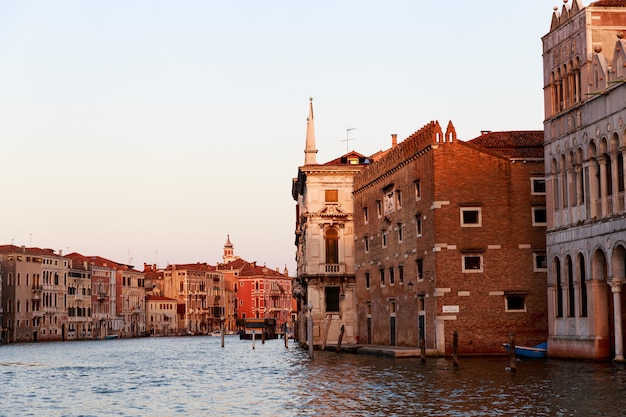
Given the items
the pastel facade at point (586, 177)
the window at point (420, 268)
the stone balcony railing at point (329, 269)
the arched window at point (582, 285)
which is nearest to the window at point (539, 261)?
the pastel facade at point (586, 177)

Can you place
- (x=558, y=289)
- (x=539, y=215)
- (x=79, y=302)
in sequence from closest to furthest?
1. (x=558, y=289)
2. (x=539, y=215)
3. (x=79, y=302)

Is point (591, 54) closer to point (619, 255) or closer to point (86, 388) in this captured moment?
point (619, 255)

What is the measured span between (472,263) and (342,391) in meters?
14.9

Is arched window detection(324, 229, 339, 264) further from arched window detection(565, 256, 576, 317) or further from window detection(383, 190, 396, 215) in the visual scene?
arched window detection(565, 256, 576, 317)

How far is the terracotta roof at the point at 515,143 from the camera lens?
45.6m

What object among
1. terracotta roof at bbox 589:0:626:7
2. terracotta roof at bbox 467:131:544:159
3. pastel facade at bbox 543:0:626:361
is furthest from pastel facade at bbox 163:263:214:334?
terracotta roof at bbox 589:0:626:7

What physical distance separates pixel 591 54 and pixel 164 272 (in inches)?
5563

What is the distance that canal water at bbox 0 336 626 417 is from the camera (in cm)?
2580

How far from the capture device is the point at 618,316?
35250mm

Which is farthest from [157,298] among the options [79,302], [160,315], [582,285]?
[582,285]

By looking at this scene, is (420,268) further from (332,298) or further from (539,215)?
(332,298)

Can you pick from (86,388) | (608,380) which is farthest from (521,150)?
(86,388)

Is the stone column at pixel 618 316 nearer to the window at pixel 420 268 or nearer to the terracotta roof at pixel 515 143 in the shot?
the terracotta roof at pixel 515 143

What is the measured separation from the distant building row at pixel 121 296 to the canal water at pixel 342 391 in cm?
7943
